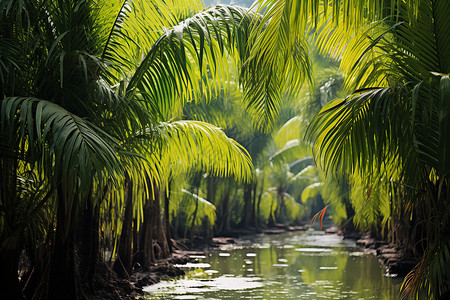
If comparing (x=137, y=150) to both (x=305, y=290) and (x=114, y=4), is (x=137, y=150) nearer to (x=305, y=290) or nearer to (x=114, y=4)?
(x=114, y=4)

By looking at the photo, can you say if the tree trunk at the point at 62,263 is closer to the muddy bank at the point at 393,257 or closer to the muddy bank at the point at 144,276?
the muddy bank at the point at 144,276

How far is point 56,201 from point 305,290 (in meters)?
6.11

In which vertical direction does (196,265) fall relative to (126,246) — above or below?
below

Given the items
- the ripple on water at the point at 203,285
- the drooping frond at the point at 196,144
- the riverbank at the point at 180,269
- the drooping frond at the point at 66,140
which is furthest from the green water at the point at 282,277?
the drooping frond at the point at 66,140

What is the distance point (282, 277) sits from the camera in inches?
532

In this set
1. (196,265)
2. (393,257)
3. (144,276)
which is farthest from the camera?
(196,265)

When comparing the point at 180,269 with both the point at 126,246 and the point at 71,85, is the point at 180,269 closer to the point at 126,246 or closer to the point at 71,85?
the point at 126,246

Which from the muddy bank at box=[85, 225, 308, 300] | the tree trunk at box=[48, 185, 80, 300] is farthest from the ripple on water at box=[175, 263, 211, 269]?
the tree trunk at box=[48, 185, 80, 300]

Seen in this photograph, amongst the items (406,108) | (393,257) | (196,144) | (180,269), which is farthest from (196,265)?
(406,108)

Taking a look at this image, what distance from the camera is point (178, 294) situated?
35.0ft

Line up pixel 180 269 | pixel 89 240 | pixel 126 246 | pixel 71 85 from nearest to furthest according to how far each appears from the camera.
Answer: pixel 71 85, pixel 89 240, pixel 126 246, pixel 180 269

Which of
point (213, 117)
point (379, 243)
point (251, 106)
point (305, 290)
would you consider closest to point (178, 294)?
point (305, 290)

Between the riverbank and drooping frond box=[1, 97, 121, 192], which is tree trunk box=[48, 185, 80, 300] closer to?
drooping frond box=[1, 97, 121, 192]

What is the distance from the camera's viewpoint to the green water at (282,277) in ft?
35.4
